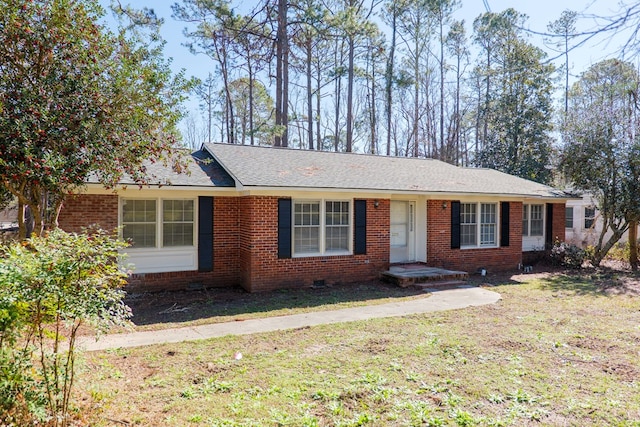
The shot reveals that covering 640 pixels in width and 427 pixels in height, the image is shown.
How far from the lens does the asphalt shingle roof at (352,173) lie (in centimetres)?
1057

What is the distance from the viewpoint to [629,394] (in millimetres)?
4527

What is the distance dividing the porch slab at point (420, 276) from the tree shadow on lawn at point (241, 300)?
9.8 inches

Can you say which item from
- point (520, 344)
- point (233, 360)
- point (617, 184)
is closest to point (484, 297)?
point (520, 344)

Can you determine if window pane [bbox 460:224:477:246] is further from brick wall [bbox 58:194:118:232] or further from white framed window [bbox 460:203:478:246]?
brick wall [bbox 58:194:118:232]

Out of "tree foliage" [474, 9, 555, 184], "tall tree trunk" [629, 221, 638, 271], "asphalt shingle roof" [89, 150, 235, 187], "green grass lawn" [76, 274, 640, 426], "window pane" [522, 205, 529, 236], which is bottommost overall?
A: "green grass lawn" [76, 274, 640, 426]

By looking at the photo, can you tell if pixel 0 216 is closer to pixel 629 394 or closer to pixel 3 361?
pixel 3 361

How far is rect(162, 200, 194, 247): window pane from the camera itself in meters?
10.1

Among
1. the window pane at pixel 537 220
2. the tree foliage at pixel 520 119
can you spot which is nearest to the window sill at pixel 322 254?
the window pane at pixel 537 220

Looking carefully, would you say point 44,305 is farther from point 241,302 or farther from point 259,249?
point 259,249

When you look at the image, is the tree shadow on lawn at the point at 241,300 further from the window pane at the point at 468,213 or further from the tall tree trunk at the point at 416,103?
the tall tree trunk at the point at 416,103

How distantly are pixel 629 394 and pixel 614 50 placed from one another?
3.66 meters

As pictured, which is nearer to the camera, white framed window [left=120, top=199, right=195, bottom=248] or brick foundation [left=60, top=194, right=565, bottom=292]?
brick foundation [left=60, top=194, right=565, bottom=292]

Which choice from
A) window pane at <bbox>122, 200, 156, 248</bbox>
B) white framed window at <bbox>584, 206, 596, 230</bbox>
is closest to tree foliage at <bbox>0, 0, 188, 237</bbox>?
→ window pane at <bbox>122, 200, 156, 248</bbox>

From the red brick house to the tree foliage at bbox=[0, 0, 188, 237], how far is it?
190 cm
